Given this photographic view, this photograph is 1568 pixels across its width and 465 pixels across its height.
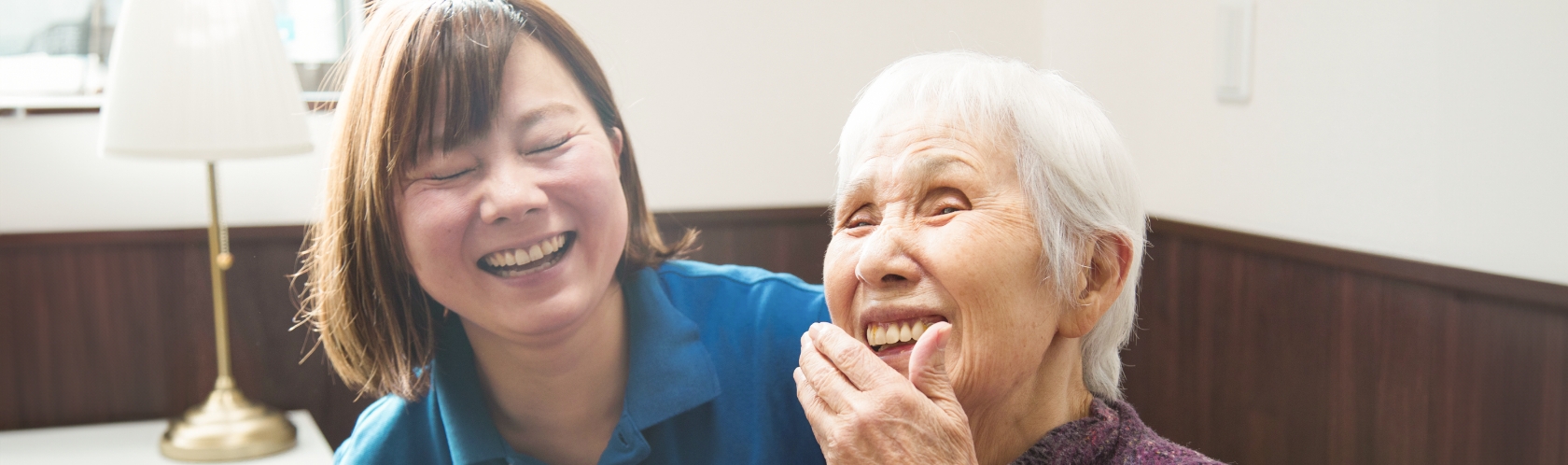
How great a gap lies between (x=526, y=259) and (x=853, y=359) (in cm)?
37

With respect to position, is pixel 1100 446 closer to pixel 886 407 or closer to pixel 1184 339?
pixel 886 407

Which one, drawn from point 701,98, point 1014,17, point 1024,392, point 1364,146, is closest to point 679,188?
point 701,98

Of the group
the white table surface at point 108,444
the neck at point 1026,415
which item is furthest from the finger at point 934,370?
the white table surface at point 108,444

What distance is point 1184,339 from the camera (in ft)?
8.28

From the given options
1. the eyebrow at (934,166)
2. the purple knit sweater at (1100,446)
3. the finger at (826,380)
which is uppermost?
the eyebrow at (934,166)

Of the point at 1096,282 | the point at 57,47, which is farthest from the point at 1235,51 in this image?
the point at 57,47

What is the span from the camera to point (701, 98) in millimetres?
2596

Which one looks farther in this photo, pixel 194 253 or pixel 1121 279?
pixel 194 253

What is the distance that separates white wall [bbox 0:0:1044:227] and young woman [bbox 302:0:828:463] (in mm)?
1246

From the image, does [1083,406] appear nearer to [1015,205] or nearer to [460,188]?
[1015,205]

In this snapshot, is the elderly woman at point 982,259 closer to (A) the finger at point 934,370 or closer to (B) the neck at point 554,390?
(A) the finger at point 934,370

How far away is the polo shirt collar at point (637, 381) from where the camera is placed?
1.16m

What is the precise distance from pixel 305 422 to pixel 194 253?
0.49 meters

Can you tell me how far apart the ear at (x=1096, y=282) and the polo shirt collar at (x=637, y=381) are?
415 mm
